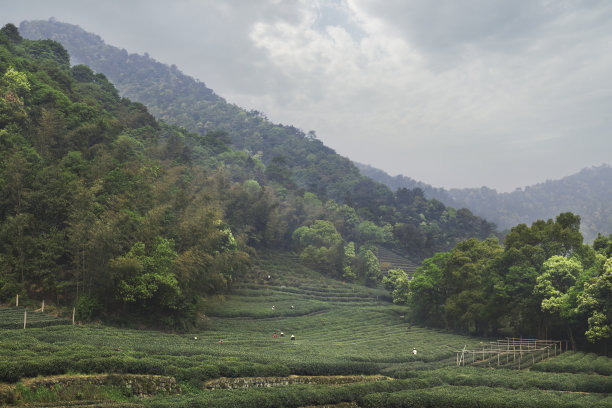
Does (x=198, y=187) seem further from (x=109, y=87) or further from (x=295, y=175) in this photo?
(x=295, y=175)

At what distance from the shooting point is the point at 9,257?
103ft

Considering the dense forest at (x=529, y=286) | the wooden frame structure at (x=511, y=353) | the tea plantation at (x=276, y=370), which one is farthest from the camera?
the wooden frame structure at (x=511, y=353)

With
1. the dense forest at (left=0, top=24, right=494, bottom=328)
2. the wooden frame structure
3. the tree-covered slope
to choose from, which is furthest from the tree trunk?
the tree-covered slope

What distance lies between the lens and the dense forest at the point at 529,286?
30.9 m

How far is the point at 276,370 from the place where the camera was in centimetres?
2162

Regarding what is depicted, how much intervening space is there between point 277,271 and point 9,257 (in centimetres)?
4079

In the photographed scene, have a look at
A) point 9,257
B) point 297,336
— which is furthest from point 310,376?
point 9,257

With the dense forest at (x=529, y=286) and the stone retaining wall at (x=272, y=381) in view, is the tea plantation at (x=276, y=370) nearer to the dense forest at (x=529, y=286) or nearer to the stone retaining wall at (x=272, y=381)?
the stone retaining wall at (x=272, y=381)

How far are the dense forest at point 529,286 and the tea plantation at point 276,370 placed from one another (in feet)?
10.7

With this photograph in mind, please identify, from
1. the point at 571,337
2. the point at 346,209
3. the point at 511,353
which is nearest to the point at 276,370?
the point at 511,353

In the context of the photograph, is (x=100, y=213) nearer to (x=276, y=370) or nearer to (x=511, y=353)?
(x=276, y=370)

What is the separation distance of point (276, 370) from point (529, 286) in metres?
26.8

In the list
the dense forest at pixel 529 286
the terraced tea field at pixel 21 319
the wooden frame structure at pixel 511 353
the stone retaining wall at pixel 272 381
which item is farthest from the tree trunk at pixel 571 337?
the terraced tea field at pixel 21 319

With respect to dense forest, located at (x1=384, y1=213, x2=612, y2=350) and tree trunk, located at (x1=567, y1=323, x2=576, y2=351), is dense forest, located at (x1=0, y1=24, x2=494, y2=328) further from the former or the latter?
tree trunk, located at (x1=567, y1=323, x2=576, y2=351)
